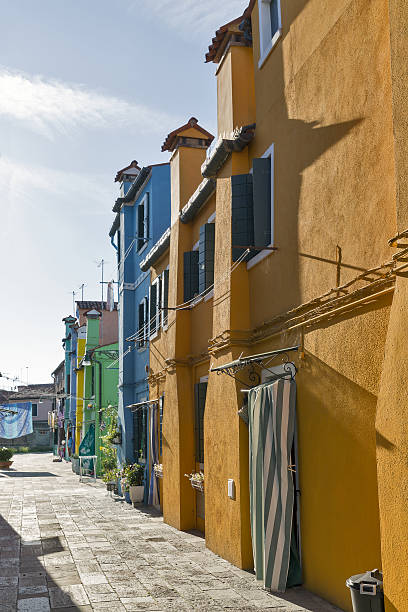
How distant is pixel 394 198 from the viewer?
19.7 feet

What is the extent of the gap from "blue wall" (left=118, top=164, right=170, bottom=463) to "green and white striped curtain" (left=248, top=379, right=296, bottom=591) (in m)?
10.6

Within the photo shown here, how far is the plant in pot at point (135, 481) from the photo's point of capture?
58.9ft

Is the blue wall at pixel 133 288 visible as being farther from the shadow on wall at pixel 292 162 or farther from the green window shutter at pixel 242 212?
the shadow on wall at pixel 292 162

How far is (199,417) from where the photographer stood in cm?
1332

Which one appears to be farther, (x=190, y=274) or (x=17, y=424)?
(x=17, y=424)

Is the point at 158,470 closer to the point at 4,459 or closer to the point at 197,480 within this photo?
the point at 197,480

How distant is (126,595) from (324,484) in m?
2.85

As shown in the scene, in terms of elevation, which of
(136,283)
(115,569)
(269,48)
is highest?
(269,48)

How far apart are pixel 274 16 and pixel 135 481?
12.7 m

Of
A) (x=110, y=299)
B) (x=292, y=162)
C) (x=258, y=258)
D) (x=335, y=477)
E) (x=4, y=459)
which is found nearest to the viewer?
(x=335, y=477)

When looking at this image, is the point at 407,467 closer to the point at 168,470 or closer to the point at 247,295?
the point at 247,295

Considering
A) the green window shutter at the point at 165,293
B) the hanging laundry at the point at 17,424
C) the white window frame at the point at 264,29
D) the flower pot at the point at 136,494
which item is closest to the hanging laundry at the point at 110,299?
the flower pot at the point at 136,494

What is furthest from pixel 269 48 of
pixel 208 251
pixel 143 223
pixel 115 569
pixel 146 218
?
pixel 143 223

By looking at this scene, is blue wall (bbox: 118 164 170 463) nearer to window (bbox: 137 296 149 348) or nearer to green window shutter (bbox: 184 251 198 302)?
window (bbox: 137 296 149 348)
